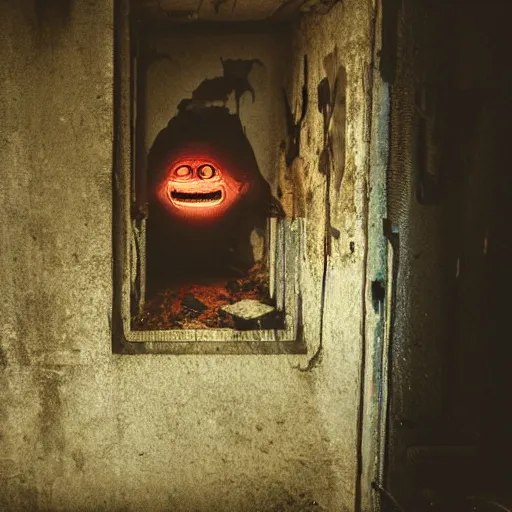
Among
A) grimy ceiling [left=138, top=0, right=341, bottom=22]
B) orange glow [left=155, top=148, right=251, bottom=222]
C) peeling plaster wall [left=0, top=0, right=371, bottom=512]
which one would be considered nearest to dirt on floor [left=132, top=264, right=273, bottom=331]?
peeling plaster wall [left=0, top=0, right=371, bottom=512]

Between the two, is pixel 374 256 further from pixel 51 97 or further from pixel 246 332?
pixel 51 97

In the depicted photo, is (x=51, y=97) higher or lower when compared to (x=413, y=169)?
higher

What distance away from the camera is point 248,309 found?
10.7 ft

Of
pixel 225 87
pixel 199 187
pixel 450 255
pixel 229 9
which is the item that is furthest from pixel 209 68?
pixel 450 255

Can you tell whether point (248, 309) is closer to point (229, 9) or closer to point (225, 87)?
point (225, 87)

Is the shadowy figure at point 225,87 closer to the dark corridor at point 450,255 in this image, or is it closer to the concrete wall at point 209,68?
the concrete wall at point 209,68

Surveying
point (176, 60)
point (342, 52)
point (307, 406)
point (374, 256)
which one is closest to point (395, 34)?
point (342, 52)

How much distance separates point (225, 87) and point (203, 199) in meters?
0.89

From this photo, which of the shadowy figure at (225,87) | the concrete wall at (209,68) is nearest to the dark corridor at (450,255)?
the concrete wall at (209,68)

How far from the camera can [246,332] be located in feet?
9.98

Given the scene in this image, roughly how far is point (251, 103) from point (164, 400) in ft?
7.57

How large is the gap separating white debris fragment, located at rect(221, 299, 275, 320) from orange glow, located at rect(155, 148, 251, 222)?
870 millimetres

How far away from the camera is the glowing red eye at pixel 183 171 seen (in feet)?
12.4

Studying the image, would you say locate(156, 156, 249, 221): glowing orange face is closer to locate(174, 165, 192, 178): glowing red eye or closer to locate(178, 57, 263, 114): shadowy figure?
locate(174, 165, 192, 178): glowing red eye
